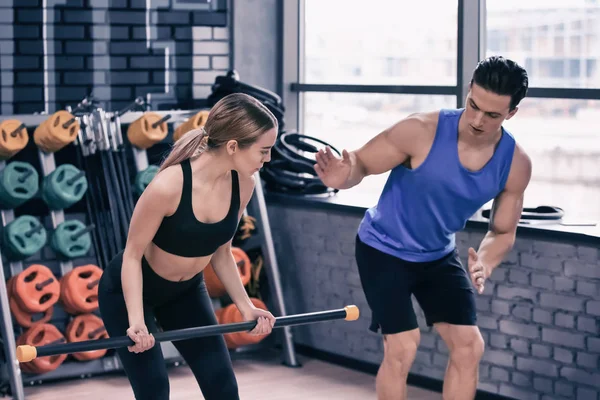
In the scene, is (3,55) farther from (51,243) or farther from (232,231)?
(232,231)

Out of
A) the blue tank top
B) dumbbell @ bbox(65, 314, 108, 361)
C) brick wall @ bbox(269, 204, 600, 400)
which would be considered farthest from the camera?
dumbbell @ bbox(65, 314, 108, 361)

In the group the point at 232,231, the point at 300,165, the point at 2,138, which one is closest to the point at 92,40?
the point at 2,138

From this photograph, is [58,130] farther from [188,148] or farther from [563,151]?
[563,151]

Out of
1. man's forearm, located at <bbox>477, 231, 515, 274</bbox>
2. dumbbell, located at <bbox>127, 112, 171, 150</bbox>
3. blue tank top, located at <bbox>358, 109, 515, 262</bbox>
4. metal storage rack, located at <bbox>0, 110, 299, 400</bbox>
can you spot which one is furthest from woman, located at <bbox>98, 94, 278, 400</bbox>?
dumbbell, located at <bbox>127, 112, 171, 150</bbox>

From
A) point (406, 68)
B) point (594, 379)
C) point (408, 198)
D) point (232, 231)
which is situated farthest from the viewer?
point (406, 68)

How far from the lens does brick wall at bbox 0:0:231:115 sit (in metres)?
5.14

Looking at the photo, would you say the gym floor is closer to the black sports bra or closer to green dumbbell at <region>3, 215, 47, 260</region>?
green dumbbell at <region>3, 215, 47, 260</region>

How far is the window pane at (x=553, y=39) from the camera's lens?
14.6 feet

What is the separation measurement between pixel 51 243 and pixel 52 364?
595mm

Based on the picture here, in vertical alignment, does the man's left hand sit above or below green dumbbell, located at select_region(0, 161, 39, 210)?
below

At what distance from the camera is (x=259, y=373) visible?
520cm

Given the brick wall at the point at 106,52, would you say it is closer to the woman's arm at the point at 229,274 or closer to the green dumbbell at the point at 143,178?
the green dumbbell at the point at 143,178

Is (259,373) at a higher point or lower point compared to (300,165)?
lower

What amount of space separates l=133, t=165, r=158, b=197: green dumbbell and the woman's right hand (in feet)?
7.30
